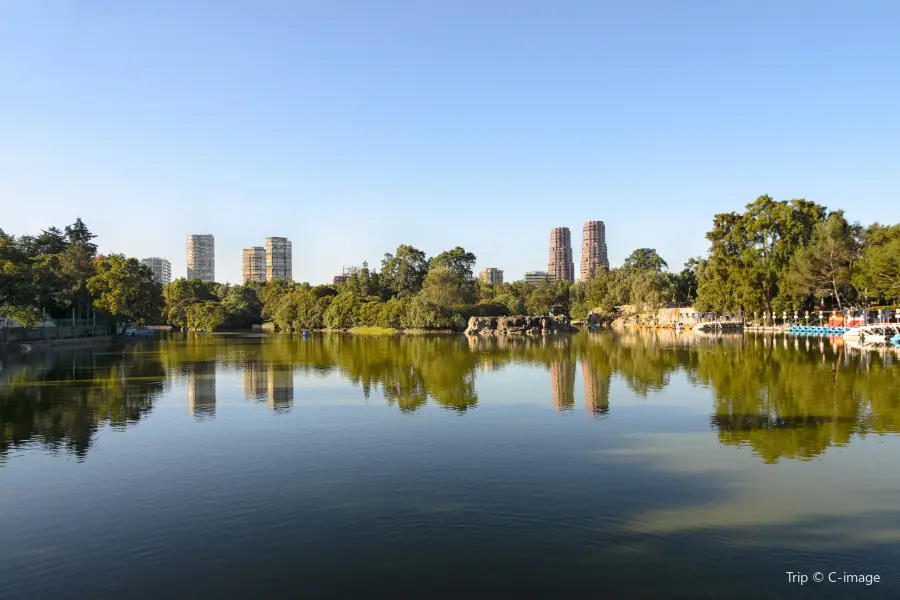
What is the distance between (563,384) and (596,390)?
288cm

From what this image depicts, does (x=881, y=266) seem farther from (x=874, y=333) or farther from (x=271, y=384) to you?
(x=271, y=384)

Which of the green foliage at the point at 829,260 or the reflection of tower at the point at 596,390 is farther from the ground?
the green foliage at the point at 829,260

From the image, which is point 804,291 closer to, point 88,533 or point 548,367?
point 548,367

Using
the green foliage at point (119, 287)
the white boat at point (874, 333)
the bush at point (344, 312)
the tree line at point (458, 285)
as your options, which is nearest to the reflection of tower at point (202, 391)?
the tree line at point (458, 285)

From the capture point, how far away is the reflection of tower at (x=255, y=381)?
31312 mm

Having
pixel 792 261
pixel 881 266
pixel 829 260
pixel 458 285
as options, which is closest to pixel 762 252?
pixel 792 261

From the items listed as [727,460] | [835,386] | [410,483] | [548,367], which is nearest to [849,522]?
[727,460]

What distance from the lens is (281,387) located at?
34219 millimetres

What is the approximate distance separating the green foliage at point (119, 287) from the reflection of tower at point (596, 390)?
2574 inches

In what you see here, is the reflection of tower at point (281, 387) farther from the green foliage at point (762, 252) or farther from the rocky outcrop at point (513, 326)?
the green foliage at point (762, 252)

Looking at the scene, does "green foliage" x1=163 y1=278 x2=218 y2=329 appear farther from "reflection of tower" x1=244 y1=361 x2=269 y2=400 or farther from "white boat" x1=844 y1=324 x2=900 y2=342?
"white boat" x1=844 y1=324 x2=900 y2=342

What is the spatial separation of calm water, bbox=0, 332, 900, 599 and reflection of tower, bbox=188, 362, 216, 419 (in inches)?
Result: 11.4

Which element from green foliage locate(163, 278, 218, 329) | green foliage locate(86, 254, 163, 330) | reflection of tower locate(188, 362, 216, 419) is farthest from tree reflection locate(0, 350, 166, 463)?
green foliage locate(163, 278, 218, 329)

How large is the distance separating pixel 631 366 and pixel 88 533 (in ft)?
125
